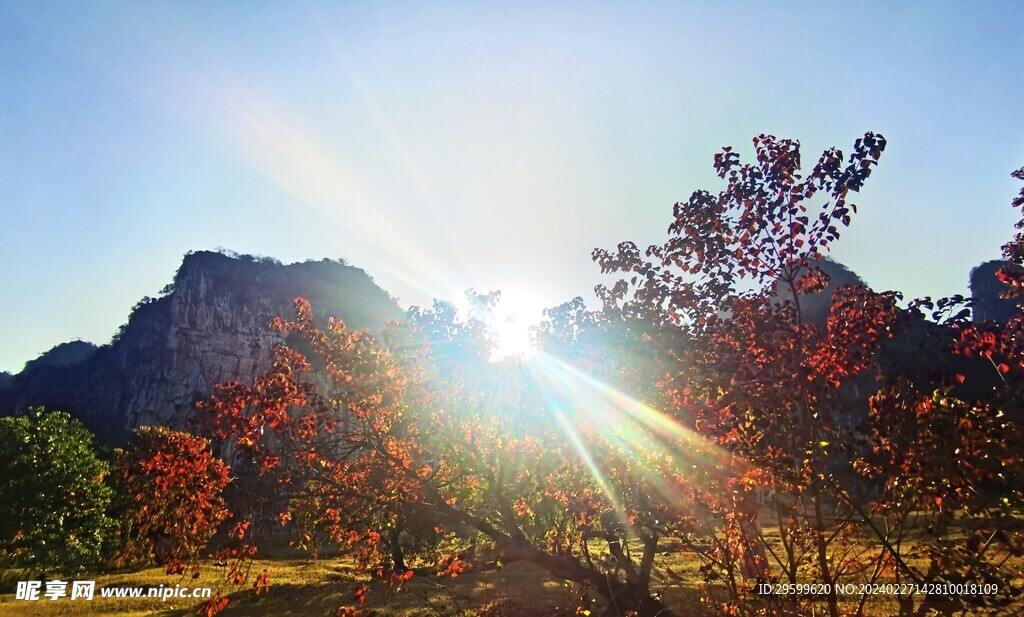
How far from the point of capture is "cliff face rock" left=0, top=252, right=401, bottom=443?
333 ft

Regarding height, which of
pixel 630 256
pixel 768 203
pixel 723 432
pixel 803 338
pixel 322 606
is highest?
pixel 768 203

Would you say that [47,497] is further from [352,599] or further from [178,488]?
[178,488]

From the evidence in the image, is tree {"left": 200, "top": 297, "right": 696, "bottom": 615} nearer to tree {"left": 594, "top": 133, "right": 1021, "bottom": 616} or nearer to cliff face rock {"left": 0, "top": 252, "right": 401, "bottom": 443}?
tree {"left": 594, "top": 133, "right": 1021, "bottom": 616}

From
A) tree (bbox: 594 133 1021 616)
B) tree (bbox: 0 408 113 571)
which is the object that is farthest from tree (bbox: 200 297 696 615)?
tree (bbox: 0 408 113 571)

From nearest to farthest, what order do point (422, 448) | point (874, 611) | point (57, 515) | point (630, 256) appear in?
1. point (630, 256)
2. point (422, 448)
3. point (874, 611)
4. point (57, 515)

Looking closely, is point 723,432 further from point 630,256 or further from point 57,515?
point 57,515

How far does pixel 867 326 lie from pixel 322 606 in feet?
71.4

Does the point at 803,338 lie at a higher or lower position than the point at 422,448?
higher

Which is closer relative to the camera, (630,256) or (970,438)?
(970,438)

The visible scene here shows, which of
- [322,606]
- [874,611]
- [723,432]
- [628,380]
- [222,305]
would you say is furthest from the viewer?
[222,305]

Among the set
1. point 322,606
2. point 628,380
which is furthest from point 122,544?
point 628,380

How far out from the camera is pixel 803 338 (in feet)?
16.2

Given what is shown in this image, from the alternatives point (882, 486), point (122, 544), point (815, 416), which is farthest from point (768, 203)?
point (122, 544)

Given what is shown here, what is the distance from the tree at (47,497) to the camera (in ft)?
83.7
